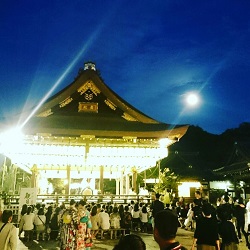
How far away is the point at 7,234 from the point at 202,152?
57.8m

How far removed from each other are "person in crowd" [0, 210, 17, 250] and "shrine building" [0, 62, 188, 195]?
21.8ft

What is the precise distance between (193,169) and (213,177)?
3907 mm

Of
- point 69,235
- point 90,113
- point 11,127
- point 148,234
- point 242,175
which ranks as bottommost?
point 148,234

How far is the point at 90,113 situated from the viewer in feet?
49.3

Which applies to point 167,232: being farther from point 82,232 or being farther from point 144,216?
point 144,216

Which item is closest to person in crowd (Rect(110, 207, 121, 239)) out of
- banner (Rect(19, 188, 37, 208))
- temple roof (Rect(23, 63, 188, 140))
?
temple roof (Rect(23, 63, 188, 140))

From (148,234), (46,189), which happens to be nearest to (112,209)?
(148,234)

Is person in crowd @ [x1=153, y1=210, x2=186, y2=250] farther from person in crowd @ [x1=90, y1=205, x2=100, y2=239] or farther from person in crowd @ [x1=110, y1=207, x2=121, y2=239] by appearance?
person in crowd @ [x1=110, y1=207, x2=121, y2=239]

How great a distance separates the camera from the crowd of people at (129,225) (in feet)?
10.1

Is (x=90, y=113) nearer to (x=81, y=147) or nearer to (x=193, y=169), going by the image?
(x=81, y=147)

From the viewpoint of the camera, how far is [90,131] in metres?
12.3

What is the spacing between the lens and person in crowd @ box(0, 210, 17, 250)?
17.9 feet

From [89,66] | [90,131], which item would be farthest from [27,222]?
[89,66]

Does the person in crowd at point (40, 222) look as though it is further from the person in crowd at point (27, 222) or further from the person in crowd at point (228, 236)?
the person in crowd at point (228, 236)
